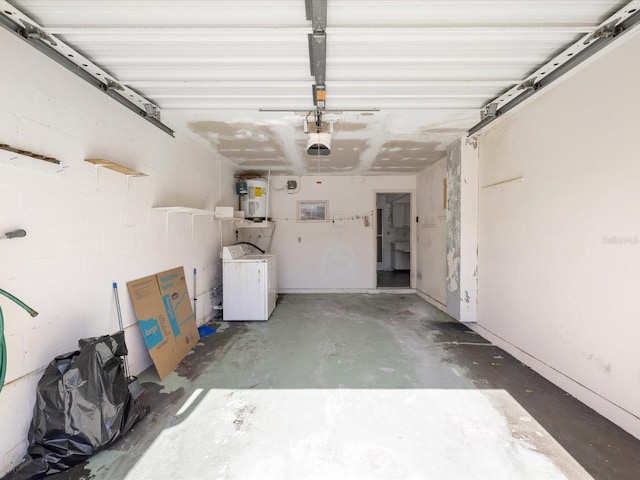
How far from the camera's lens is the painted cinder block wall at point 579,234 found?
1.72 m

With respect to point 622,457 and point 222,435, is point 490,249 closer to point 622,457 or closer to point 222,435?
point 622,457

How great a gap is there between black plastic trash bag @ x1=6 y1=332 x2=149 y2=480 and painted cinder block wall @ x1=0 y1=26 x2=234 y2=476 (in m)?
0.12

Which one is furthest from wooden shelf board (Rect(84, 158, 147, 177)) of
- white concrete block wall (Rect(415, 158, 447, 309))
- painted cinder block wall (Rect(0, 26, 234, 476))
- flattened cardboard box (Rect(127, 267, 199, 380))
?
white concrete block wall (Rect(415, 158, 447, 309))

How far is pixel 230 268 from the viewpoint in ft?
13.1

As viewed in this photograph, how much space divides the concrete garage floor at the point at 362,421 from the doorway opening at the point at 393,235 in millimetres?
5199

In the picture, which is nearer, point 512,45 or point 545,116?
point 512,45

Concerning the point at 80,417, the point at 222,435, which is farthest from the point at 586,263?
the point at 80,417

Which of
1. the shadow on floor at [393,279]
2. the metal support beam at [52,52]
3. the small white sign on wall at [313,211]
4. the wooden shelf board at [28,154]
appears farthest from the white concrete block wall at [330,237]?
the wooden shelf board at [28,154]

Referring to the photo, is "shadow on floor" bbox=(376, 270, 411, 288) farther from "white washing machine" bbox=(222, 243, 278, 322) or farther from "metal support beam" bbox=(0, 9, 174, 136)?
"metal support beam" bbox=(0, 9, 174, 136)

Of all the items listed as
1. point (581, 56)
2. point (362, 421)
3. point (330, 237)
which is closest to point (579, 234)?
point (581, 56)

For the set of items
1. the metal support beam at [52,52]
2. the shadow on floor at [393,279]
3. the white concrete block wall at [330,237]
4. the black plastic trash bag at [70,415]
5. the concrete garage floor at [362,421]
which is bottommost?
the concrete garage floor at [362,421]

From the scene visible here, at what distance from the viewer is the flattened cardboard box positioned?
244 centimetres

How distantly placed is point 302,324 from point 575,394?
274cm

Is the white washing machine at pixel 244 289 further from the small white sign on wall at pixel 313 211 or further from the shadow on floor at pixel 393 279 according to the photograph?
the shadow on floor at pixel 393 279
